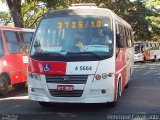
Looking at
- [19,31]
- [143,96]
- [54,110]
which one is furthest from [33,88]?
[19,31]

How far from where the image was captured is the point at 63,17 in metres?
11.2

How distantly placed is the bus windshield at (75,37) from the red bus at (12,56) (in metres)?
3.55

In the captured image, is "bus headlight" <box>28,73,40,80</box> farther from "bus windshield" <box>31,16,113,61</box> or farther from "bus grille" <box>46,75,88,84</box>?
"bus windshield" <box>31,16,113,61</box>

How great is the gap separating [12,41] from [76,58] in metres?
5.61

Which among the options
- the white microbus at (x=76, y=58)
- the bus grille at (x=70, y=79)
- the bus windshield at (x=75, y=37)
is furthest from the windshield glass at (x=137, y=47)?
the bus grille at (x=70, y=79)

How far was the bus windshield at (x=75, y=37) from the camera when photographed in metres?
10.5

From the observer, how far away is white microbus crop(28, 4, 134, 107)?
10.1 metres

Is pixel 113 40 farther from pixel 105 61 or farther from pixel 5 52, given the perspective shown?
pixel 5 52

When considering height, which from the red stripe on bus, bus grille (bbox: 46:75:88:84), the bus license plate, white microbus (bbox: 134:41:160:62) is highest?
the red stripe on bus

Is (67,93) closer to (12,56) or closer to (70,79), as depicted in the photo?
(70,79)

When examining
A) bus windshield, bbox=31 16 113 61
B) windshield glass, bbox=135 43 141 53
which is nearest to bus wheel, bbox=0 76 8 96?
bus windshield, bbox=31 16 113 61

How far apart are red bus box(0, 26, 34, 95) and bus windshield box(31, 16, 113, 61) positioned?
140 inches

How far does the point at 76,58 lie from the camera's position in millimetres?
10234

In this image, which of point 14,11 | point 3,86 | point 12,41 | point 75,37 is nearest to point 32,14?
point 14,11
